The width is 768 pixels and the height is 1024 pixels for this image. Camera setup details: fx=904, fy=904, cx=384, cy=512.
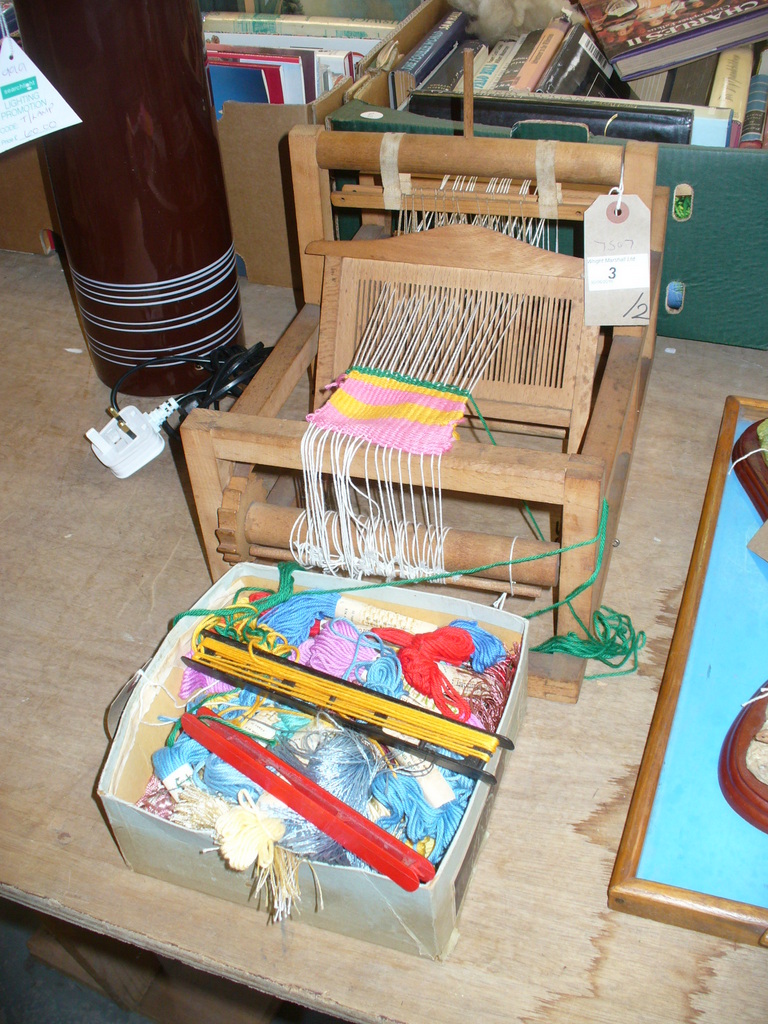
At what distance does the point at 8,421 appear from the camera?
1.47 m

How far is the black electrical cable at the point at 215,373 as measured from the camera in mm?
1317

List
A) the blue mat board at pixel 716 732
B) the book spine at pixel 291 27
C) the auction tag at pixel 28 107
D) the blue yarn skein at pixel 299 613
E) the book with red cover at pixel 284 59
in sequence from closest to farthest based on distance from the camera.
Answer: the blue mat board at pixel 716 732, the blue yarn skein at pixel 299 613, the auction tag at pixel 28 107, the book with red cover at pixel 284 59, the book spine at pixel 291 27

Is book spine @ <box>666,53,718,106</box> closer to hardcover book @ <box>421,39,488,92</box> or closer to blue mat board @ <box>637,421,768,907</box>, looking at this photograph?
hardcover book @ <box>421,39,488,92</box>

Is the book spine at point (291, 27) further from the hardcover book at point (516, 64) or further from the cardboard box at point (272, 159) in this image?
the hardcover book at point (516, 64)

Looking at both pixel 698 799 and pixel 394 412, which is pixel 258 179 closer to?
pixel 394 412

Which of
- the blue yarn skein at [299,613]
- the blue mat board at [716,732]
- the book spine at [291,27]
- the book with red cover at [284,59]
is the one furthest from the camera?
the book spine at [291,27]

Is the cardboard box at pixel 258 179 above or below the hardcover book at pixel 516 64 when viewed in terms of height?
below

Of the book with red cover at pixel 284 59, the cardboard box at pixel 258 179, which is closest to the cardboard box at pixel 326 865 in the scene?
the cardboard box at pixel 258 179

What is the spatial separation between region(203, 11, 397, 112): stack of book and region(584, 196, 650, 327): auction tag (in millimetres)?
760

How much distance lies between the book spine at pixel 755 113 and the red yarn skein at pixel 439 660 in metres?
0.93

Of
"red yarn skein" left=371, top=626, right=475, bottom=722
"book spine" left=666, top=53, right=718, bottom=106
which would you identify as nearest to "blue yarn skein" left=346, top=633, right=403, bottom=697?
"red yarn skein" left=371, top=626, right=475, bottom=722

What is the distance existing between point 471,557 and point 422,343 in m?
0.31

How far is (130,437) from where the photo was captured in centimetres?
135

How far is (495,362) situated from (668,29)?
769 millimetres
